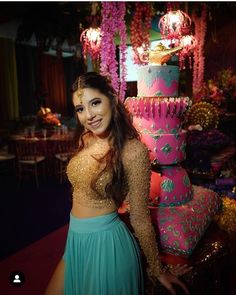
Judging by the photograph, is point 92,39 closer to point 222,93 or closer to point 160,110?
point 222,93

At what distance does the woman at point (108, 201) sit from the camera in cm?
142

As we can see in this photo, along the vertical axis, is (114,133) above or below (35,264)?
above

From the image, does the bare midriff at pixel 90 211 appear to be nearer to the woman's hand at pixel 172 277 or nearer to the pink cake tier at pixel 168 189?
the woman's hand at pixel 172 277

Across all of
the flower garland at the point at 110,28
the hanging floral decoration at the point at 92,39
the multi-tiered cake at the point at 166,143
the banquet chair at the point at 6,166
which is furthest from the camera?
the banquet chair at the point at 6,166

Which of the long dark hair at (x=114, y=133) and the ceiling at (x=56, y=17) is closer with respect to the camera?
the long dark hair at (x=114, y=133)

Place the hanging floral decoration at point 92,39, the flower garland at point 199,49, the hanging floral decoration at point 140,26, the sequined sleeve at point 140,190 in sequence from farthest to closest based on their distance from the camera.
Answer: the flower garland at point 199,49
the hanging floral decoration at point 140,26
the hanging floral decoration at point 92,39
the sequined sleeve at point 140,190

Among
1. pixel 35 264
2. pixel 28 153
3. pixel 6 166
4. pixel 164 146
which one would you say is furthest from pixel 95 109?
pixel 6 166

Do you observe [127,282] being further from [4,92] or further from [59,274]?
[4,92]

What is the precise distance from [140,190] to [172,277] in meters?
0.58

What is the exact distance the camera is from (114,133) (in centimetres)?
150

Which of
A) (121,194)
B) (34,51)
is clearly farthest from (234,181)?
(34,51)

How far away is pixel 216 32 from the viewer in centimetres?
738

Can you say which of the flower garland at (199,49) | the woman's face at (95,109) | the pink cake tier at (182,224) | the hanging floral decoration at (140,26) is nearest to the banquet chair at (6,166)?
the hanging floral decoration at (140,26)

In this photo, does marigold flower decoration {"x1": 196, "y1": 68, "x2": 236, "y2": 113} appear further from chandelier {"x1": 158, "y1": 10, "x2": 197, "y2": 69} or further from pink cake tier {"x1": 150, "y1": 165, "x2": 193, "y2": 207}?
pink cake tier {"x1": 150, "y1": 165, "x2": 193, "y2": 207}
